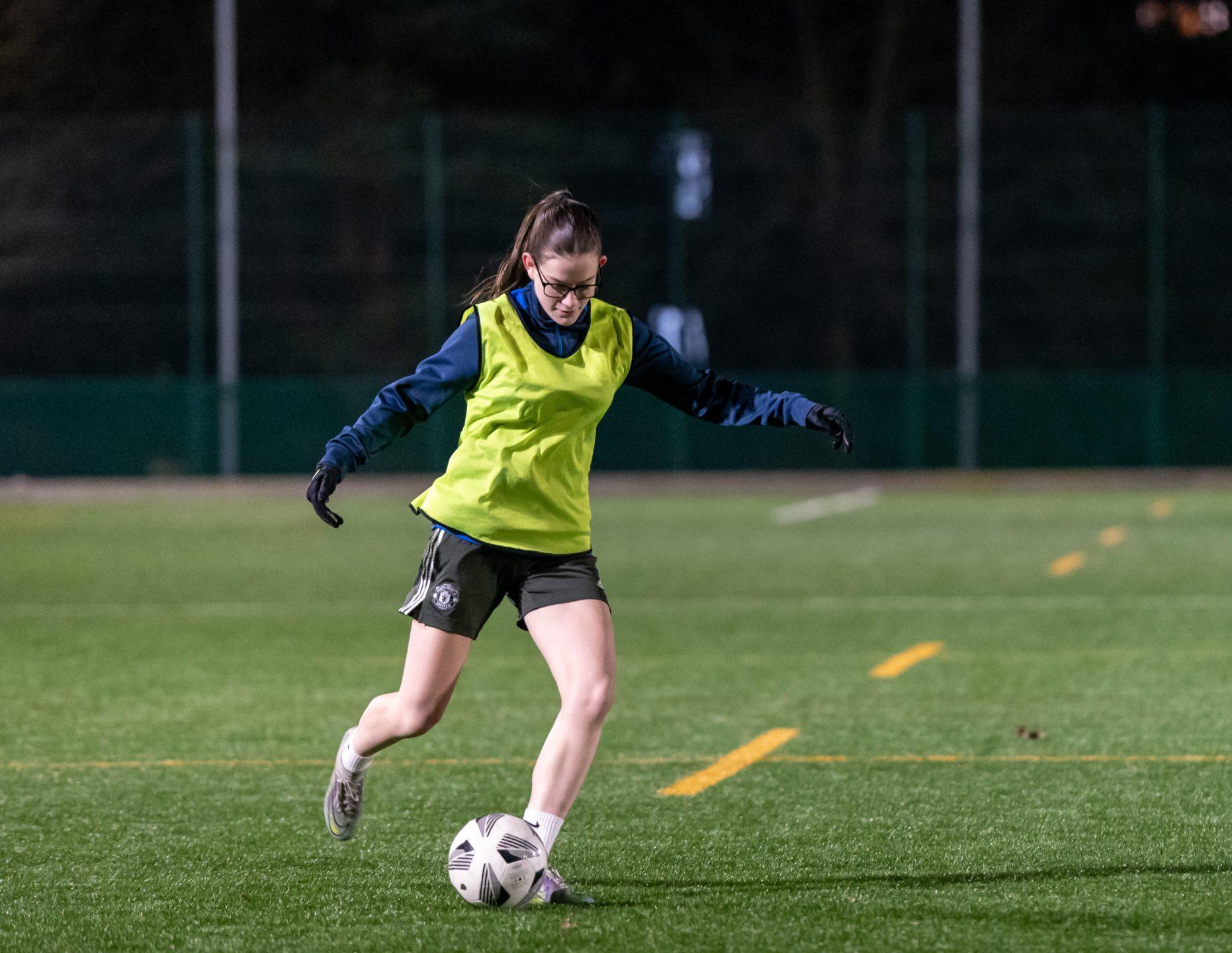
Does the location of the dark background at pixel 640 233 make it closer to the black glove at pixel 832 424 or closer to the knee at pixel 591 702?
the black glove at pixel 832 424

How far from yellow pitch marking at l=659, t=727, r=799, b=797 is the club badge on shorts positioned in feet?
6.22

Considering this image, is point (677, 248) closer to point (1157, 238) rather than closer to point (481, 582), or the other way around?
point (1157, 238)

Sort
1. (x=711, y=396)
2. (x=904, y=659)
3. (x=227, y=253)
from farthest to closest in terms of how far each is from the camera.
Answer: (x=227, y=253)
(x=904, y=659)
(x=711, y=396)

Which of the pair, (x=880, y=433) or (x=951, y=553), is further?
(x=880, y=433)

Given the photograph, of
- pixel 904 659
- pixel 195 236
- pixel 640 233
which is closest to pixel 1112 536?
pixel 904 659

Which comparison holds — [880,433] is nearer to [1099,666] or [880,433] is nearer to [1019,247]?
[1019,247]

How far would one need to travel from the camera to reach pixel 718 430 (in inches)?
1234

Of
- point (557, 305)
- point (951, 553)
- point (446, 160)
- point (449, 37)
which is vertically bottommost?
point (951, 553)

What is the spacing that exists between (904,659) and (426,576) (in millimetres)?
5794

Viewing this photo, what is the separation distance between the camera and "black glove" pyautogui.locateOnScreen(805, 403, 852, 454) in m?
5.84

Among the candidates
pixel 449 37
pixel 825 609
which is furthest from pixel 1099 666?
pixel 449 37

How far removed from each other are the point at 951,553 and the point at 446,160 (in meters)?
17.9

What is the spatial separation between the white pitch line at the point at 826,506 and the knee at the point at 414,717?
16.1 m

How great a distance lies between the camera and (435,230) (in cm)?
3347
